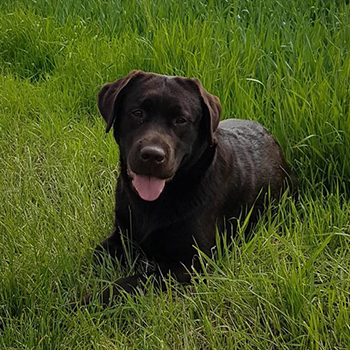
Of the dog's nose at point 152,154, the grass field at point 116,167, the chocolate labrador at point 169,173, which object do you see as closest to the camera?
the grass field at point 116,167

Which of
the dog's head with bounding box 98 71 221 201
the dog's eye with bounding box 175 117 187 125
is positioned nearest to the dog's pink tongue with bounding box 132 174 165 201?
the dog's head with bounding box 98 71 221 201

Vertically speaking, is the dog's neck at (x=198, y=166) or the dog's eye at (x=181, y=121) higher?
the dog's eye at (x=181, y=121)

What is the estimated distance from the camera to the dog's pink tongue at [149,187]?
109 inches

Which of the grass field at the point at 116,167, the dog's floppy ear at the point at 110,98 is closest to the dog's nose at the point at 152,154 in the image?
the dog's floppy ear at the point at 110,98

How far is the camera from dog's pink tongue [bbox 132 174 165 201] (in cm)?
278

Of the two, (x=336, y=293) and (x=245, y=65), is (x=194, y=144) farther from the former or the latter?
(x=245, y=65)

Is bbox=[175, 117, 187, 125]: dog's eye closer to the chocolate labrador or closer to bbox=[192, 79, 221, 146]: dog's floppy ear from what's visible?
the chocolate labrador

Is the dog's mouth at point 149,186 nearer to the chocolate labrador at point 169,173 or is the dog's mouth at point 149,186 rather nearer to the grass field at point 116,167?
the chocolate labrador at point 169,173

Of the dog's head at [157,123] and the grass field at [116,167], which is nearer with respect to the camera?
the grass field at [116,167]

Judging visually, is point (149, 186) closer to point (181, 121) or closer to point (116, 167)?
point (181, 121)

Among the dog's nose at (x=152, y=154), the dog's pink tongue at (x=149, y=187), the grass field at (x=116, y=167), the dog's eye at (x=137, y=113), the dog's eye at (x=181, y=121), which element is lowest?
the grass field at (x=116, y=167)

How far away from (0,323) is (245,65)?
233 centimetres

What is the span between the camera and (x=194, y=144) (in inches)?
112

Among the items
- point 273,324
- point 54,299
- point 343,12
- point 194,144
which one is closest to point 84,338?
point 54,299
